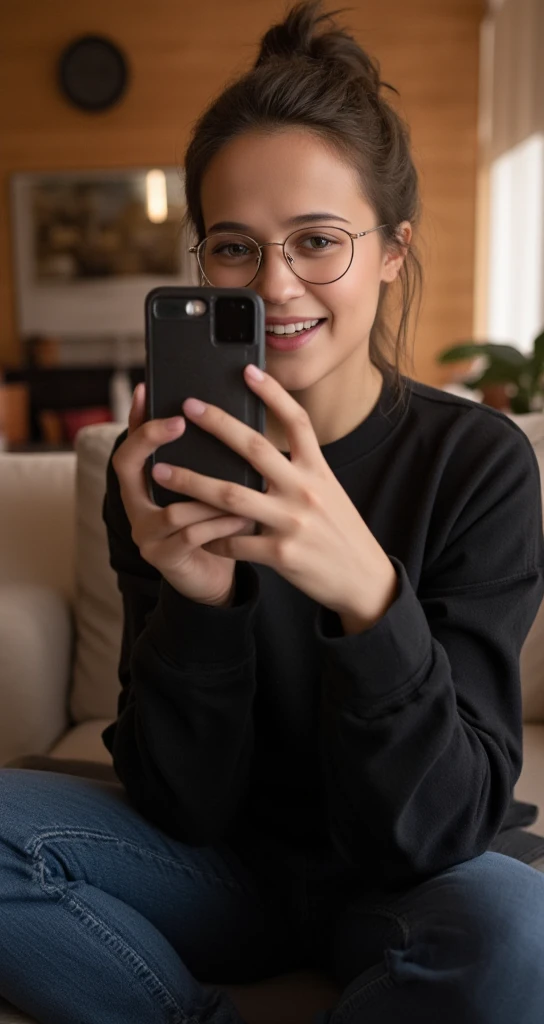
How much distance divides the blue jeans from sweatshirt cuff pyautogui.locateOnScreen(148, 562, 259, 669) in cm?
19

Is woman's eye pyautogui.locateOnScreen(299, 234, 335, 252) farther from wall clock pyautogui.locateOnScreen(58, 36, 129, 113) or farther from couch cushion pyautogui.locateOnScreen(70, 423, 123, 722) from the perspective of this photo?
wall clock pyautogui.locateOnScreen(58, 36, 129, 113)

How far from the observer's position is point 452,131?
608 centimetres

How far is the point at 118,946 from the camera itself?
81 cm

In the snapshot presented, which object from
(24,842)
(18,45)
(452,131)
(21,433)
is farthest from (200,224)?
(18,45)

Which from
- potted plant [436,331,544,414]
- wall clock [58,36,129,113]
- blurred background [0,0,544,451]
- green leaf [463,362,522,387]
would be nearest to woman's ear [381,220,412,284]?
potted plant [436,331,544,414]

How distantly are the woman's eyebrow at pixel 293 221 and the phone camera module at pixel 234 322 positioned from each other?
19 cm

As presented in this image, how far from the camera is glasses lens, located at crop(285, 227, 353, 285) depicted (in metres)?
0.86

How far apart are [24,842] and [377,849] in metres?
0.28

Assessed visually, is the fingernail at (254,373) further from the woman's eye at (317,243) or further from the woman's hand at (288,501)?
the woman's eye at (317,243)

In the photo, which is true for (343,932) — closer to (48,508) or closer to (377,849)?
(377,849)

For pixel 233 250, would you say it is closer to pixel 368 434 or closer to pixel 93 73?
pixel 368 434

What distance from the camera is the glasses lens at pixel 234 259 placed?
2.85 feet

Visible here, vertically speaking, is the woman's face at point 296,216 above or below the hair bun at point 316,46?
below

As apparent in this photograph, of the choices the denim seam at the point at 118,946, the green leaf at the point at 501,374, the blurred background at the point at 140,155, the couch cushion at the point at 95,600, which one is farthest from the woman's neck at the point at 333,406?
the blurred background at the point at 140,155
